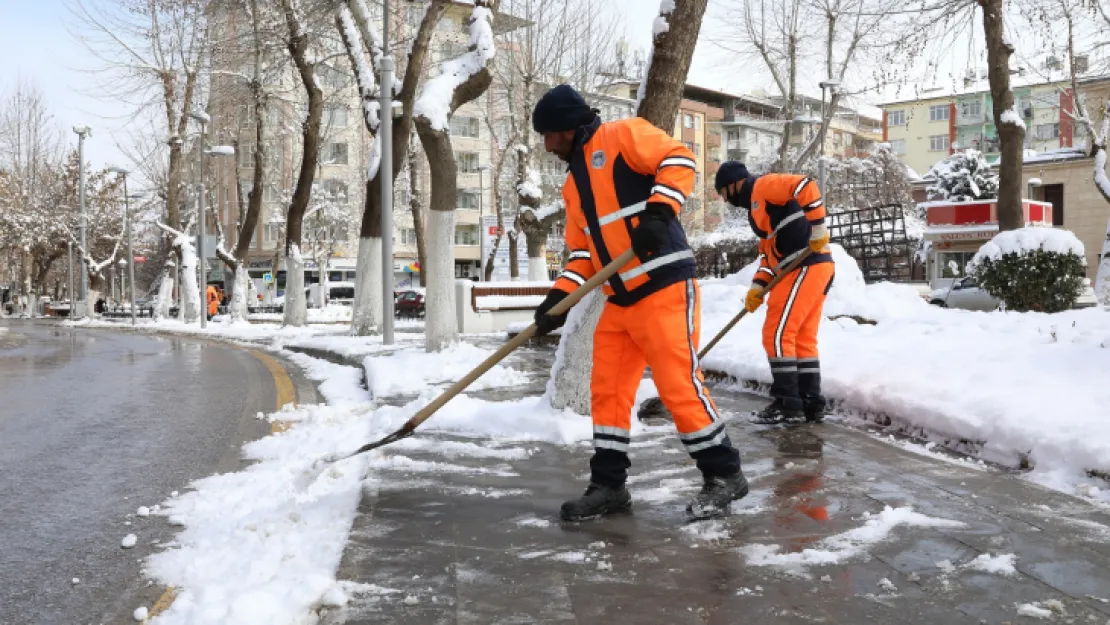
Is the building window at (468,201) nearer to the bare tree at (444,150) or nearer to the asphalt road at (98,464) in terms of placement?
the bare tree at (444,150)

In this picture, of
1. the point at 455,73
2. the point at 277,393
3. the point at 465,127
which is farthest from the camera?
the point at 465,127

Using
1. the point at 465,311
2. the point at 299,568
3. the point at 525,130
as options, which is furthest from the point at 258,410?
the point at 525,130

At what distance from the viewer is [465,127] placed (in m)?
64.0

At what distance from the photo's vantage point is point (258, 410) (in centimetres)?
841

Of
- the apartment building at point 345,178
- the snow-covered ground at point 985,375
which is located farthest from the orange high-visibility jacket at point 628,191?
the apartment building at point 345,178

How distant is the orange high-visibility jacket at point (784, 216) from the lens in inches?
252

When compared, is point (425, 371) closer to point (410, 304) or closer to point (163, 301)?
point (410, 304)

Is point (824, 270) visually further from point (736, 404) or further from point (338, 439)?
point (338, 439)

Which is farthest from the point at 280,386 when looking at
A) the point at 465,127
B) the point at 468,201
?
the point at 468,201

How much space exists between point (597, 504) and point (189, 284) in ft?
102

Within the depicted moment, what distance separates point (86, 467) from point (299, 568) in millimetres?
3114

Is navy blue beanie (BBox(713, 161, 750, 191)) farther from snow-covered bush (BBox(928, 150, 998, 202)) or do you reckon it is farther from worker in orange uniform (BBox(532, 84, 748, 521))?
snow-covered bush (BBox(928, 150, 998, 202))

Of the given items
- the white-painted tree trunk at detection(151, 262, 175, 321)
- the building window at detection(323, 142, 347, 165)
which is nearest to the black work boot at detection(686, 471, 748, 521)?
the white-painted tree trunk at detection(151, 262, 175, 321)

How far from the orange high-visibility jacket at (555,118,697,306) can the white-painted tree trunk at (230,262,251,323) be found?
26.9 meters
